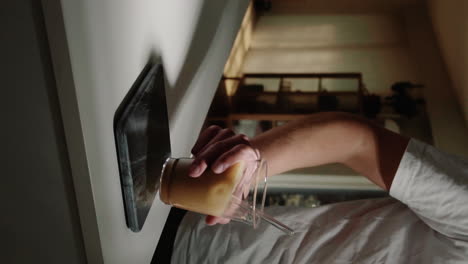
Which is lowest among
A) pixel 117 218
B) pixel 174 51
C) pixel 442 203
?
pixel 442 203

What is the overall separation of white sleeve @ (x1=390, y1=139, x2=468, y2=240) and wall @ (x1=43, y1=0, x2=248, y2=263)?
337 millimetres

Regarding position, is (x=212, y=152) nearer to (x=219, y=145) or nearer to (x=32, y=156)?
(x=219, y=145)

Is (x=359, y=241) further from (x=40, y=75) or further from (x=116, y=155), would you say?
(x=40, y=75)

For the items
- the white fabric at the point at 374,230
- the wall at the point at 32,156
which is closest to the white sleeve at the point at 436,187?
the white fabric at the point at 374,230

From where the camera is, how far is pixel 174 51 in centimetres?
66

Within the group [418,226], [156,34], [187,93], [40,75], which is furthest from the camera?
[418,226]

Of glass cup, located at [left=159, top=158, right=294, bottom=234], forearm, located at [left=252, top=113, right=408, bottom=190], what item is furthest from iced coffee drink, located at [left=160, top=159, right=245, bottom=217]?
forearm, located at [left=252, top=113, right=408, bottom=190]

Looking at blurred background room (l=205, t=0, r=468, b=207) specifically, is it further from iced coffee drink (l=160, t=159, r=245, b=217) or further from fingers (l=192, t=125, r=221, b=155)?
iced coffee drink (l=160, t=159, r=245, b=217)

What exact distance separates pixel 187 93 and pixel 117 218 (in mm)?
297

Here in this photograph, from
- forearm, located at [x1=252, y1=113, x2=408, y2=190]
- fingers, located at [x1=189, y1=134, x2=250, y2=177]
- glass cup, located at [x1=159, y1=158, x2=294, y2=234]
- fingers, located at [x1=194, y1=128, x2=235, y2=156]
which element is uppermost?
fingers, located at [x1=189, y1=134, x2=250, y2=177]

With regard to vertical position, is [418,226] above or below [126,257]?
below

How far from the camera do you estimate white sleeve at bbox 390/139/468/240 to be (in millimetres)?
764

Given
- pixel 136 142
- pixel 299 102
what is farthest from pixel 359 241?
pixel 299 102

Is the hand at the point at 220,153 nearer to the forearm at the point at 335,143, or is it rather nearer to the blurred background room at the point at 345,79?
the forearm at the point at 335,143
